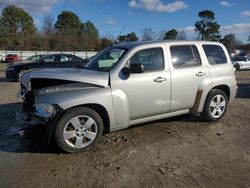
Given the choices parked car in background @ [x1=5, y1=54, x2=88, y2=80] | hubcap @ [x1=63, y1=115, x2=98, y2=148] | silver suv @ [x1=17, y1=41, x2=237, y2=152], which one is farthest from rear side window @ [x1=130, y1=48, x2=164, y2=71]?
parked car in background @ [x1=5, y1=54, x2=88, y2=80]

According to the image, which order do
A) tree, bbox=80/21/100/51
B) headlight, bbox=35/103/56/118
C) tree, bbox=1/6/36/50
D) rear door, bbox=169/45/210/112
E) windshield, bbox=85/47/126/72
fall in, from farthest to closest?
tree, bbox=80/21/100/51 < tree, bbox=1/6/36/50 < rear door, bbox=169/45/210/112 < windshield, bbox=85/47/126/72 < headlight, bbox=35/103/56/118

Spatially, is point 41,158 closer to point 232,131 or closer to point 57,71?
point 57,71

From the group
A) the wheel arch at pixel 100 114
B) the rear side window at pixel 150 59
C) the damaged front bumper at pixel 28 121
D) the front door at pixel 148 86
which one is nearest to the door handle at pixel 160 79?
the front door at pixel 148 86

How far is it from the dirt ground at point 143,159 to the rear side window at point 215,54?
1.43 meters

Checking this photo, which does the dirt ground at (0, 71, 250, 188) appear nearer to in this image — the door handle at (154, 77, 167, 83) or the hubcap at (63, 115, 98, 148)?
the hubcap at (63, 115, 98, 148)

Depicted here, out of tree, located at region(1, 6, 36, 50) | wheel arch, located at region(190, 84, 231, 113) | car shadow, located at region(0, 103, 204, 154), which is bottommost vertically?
car shadow, located at region(0, 103, 204, 154)

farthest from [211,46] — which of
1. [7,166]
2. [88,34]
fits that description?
[88,34]

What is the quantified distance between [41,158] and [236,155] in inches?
122

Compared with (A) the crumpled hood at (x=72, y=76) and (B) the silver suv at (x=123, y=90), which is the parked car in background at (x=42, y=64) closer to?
(B) the silver suv at (x=123, y=90)

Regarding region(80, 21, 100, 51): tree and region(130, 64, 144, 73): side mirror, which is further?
region(80, 21, 100, 51): tree

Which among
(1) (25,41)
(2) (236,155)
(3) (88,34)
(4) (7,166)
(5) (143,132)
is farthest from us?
(3) (88,34)

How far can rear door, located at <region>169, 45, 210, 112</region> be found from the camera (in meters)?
5.51

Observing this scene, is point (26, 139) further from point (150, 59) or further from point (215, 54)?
point (215, 54)

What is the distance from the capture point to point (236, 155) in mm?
4484
